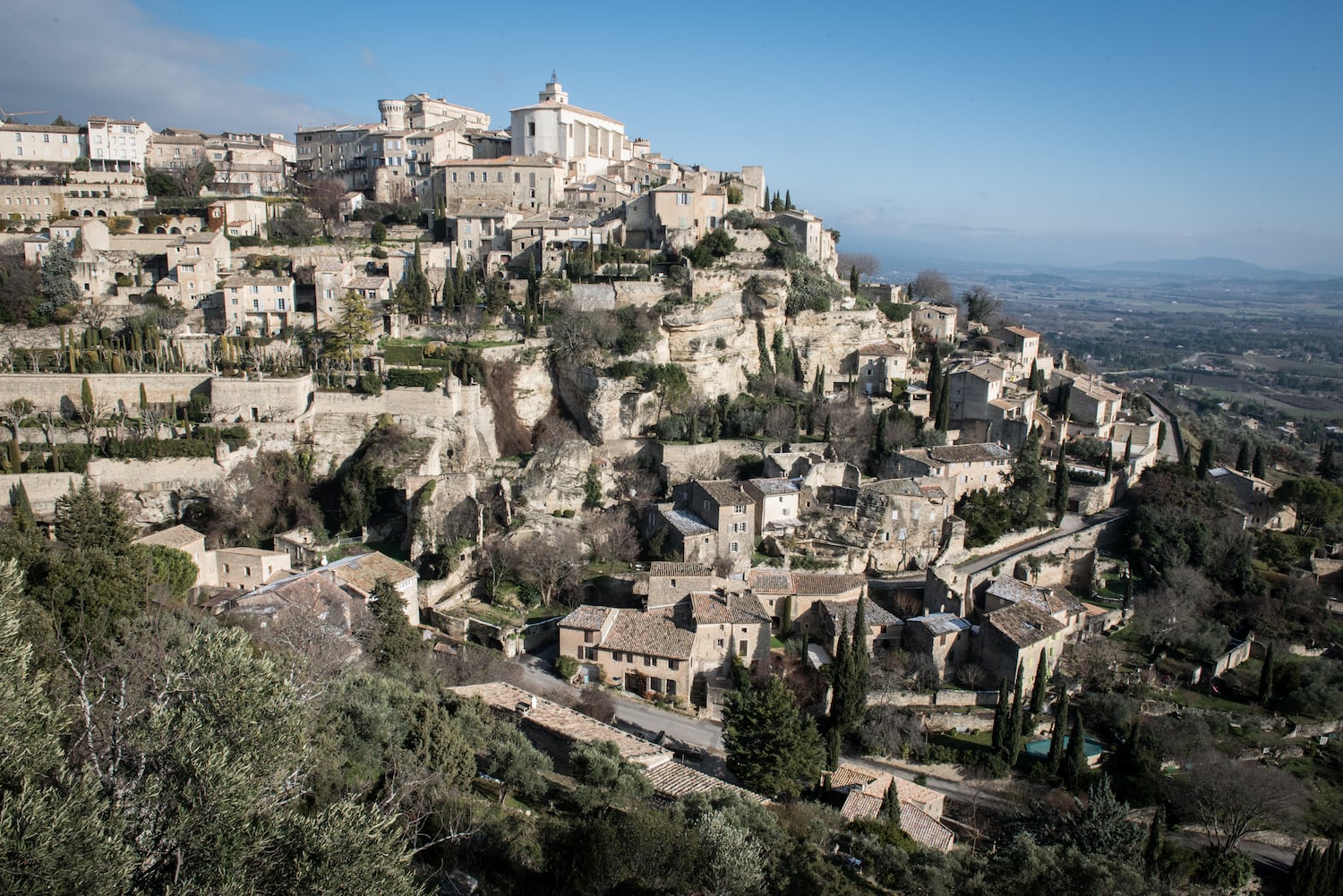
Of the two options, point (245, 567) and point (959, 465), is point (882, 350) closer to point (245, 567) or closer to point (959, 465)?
point (959, 465)

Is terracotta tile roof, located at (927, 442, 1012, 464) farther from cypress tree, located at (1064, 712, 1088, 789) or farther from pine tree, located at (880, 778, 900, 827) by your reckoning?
pine tree, located at (880, 778, 900, 827)

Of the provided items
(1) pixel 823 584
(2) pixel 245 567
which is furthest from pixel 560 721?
(2) pixel 245 567

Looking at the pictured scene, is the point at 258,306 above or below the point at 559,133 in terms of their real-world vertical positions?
below

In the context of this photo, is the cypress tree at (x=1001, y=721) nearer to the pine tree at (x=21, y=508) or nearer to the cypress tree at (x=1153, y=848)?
the cypress tree at (x=1153, y=848)

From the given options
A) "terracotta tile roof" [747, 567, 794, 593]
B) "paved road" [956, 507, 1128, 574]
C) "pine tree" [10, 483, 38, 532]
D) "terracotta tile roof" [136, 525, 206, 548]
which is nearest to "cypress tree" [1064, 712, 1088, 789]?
"paved road" [956, 507, 1128, 574]

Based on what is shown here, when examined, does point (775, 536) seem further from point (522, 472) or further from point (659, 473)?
point (522, 472)
